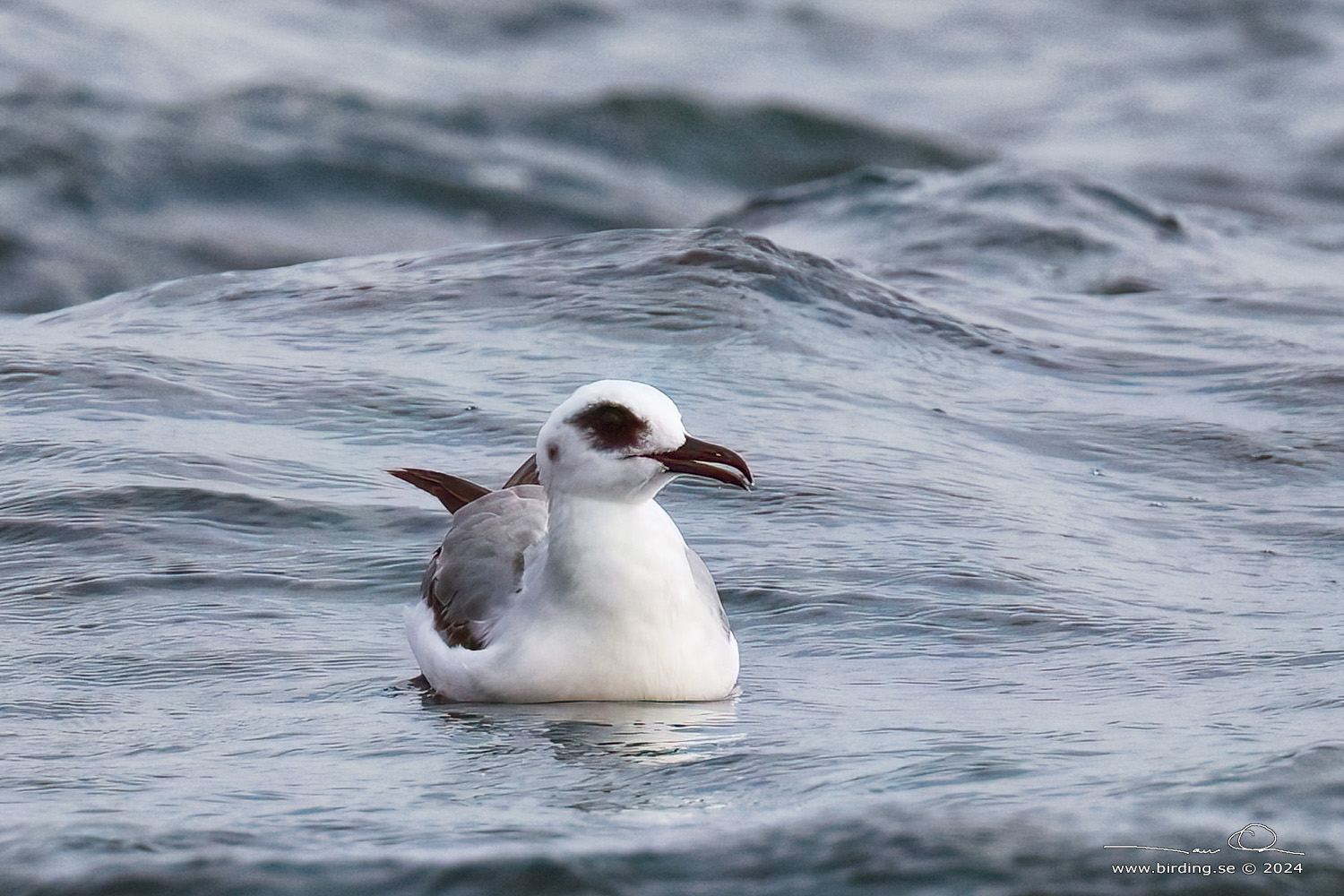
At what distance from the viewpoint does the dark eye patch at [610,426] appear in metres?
4.49

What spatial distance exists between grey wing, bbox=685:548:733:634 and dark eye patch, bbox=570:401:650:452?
1.26 feet

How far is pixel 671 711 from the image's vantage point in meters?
4.43

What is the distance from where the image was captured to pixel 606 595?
4523 millimetres

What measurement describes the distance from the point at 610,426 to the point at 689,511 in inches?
70.9

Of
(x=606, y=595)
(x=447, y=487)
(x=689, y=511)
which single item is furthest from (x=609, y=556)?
(x=689, y=511)

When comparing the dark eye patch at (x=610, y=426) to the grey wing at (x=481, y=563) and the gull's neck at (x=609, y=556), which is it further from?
the grey wing at (x=481, y=563)

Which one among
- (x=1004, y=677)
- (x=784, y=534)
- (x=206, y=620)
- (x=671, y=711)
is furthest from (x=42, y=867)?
(x=784, y=534)

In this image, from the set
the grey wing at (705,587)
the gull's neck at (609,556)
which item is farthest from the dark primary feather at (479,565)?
the grey wing at (705,587)
